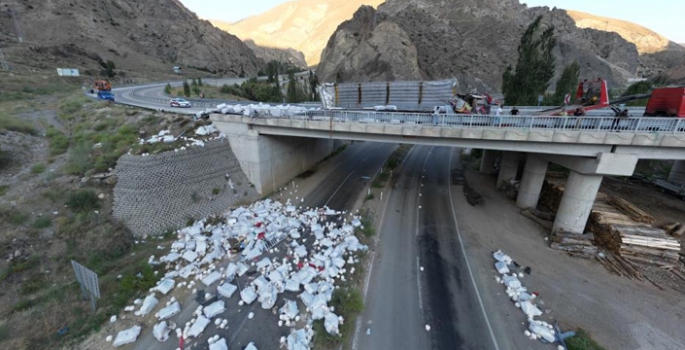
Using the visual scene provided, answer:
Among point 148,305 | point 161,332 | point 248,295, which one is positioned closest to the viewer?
point 161,332

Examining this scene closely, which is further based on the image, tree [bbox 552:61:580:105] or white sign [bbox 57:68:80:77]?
white sign [bbox 57:68:80:77]

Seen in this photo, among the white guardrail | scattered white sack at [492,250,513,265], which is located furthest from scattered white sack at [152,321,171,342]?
scattered white sack at [492,250,513,265]

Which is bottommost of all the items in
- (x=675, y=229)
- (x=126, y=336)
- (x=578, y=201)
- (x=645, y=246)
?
(x=126, y=336)

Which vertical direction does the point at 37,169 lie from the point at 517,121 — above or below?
below

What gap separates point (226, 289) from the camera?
11.9 m

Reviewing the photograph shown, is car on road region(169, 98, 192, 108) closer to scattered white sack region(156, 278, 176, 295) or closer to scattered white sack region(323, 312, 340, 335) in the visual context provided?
scattered white sack region(156, 278, 176, 295)

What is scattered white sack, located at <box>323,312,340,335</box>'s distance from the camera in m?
9.92

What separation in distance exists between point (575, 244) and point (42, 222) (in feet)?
101

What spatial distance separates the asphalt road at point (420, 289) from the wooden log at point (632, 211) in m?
10.3

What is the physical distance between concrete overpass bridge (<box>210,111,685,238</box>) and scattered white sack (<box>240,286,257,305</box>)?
37.5ft

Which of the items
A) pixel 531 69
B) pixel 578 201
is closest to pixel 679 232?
pixel 578 201

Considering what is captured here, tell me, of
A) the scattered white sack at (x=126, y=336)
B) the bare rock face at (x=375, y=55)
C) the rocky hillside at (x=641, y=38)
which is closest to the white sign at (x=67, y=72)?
the bare rock face at (x=375, y=55)

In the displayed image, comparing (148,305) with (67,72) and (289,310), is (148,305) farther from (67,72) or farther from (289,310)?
(67,72)

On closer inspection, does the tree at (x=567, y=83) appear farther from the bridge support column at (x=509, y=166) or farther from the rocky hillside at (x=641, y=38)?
the rocky hillside at (x=641, y=38)
